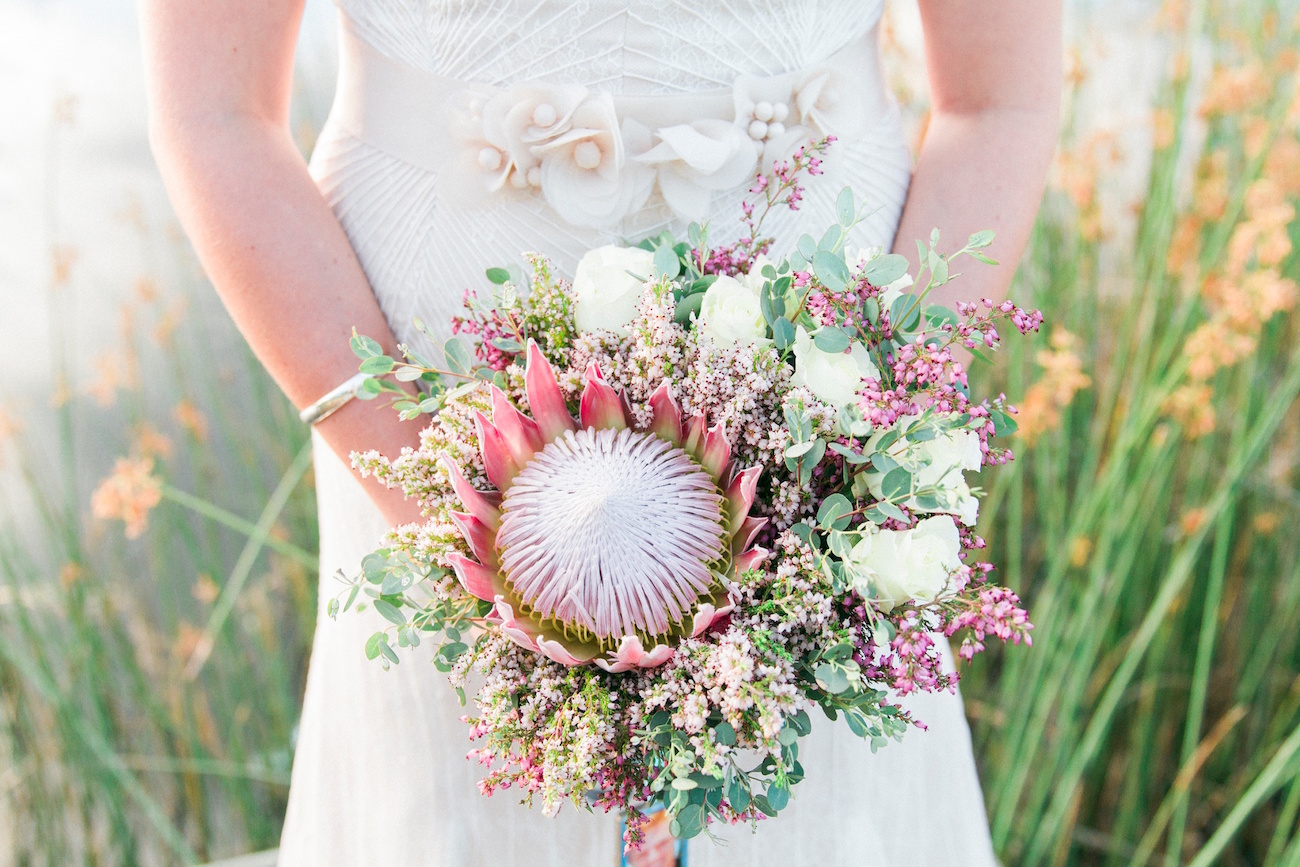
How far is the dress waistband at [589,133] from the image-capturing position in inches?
27.1

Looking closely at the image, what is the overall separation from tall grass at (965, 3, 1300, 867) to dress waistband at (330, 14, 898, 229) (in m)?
0.65

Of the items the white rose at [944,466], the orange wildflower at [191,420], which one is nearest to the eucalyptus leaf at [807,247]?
the white rose at [944,466]

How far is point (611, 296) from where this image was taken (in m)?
0.59

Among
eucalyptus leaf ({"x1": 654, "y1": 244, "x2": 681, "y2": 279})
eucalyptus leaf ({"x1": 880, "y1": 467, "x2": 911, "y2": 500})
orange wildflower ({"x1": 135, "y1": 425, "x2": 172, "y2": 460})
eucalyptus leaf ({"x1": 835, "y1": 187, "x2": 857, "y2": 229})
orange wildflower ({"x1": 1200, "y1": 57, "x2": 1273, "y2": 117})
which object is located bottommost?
orange wildflower ({"x1": 135, "y1": 425, "x2": 172, "y2": 460})

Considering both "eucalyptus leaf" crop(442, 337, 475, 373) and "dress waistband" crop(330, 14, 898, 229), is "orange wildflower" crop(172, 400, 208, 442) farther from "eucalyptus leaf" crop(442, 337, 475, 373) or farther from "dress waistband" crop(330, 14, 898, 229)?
"eucalyptus leaf" crop(442, 337, 475, 373)

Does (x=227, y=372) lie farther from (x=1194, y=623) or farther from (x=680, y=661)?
(x=1194, y=623)

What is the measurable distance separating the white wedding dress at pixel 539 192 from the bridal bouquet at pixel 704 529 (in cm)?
17

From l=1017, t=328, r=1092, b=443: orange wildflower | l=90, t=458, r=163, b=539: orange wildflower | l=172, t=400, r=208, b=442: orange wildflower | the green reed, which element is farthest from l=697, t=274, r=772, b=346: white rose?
l=172, t=400, r=208, b=442: orange wildflower

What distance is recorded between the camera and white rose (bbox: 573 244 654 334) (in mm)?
594

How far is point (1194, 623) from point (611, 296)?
61.5 inches

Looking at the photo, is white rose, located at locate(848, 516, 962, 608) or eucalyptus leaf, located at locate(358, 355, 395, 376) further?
eucalyptus leaf, located at locate(358, 355, 395, 376)

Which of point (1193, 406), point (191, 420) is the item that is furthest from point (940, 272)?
point (191, 420)

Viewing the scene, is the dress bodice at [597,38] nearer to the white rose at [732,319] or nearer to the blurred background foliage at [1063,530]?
the white rose at [732,319]

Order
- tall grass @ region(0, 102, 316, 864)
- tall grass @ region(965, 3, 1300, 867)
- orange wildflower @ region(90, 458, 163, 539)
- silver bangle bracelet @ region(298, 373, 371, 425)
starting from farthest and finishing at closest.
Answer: tall grass @ region(0, 102, 316, 864) → tall grass @ region(965, 3, 1300, 867) → orange wildflower @ region(90, 458, 163, 539) → silver bangle bracelet @ region(298, 373, 371, 425)
